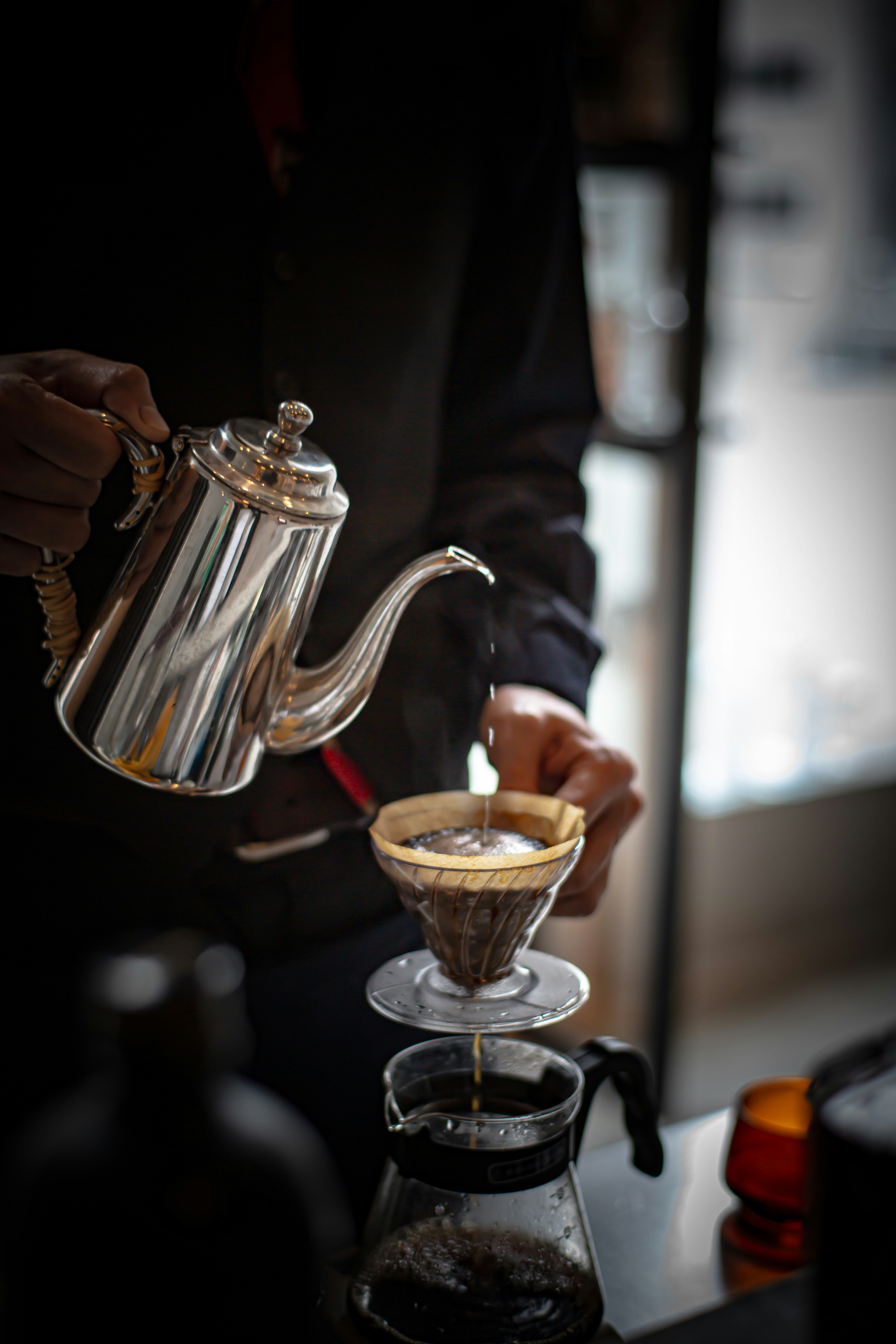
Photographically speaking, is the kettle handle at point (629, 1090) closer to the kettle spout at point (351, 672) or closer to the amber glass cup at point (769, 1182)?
the amber glass cup at point (769, 1182)

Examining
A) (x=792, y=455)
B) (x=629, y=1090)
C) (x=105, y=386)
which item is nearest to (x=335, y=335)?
(x=105, y=386)

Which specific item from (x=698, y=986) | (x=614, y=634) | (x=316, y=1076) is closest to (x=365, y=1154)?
(x=316, y=1076)

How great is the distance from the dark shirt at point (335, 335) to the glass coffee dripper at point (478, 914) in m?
0.10

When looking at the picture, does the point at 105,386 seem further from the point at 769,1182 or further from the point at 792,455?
the point at 792,455

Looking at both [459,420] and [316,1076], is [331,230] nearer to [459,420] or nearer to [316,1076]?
[459,420]

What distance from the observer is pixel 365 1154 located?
2.29ft

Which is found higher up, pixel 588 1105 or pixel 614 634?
pixel 588 1105

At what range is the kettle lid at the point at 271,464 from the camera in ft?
1.51

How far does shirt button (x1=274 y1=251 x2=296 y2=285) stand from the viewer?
2.13ft

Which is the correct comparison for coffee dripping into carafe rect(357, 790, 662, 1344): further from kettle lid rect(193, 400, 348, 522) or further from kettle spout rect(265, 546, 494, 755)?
kettle lid rect(193, 400, 348, 522)

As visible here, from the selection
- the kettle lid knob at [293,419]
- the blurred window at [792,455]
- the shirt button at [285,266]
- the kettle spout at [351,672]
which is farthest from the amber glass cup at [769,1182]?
the blurred window at [792,455]

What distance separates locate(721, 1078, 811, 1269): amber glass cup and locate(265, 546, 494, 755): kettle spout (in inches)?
13.1

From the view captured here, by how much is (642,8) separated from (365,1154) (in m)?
1.51

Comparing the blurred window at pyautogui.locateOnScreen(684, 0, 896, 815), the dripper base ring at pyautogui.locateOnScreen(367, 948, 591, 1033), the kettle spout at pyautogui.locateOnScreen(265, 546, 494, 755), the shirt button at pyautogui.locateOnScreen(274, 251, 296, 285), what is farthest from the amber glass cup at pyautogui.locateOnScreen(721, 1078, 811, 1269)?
the blurred window at pyautogui.locateOnScreen(684, 0, 896, 815)
